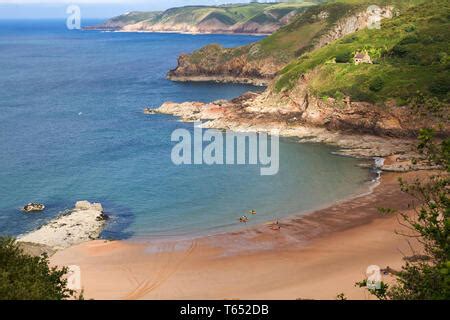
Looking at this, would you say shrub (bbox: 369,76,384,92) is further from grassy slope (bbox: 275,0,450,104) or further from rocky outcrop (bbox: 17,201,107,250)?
rocky outcrop (bbox: 17,201,107,250)

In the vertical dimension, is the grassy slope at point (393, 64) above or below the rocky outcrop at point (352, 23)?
below

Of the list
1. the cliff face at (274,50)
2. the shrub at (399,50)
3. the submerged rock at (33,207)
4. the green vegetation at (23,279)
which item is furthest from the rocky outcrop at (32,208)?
the cliff face at (274,50)

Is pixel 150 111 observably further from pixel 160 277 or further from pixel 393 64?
pixel 160 277

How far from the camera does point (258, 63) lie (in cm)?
14888

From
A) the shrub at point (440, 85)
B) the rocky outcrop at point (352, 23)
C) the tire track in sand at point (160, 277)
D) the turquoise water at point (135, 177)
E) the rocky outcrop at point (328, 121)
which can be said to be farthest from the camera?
the rocky outcrop at point (352, 23)

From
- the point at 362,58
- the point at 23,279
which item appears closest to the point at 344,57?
the point at 362,58

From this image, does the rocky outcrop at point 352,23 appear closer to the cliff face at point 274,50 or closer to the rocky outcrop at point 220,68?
the cliff face at point 274,50

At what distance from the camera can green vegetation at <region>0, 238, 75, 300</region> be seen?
23.3 metres

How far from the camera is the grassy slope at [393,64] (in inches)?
3159

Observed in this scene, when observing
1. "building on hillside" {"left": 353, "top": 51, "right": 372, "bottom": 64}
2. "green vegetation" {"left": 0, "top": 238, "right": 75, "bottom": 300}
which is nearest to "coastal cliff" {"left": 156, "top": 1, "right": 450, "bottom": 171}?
"building on hillside" {"left": 353, "top": 51, "right": 372, "bottom": 64}

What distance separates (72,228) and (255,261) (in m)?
18.5
